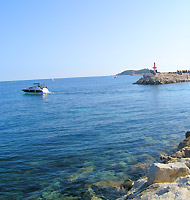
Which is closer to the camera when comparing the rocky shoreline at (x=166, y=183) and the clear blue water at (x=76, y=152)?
the rocky shoreline at (x=166, y=183)

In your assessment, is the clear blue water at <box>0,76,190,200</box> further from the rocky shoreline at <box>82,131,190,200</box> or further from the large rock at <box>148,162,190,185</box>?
the large rock at <box>148,162,190,185</box>

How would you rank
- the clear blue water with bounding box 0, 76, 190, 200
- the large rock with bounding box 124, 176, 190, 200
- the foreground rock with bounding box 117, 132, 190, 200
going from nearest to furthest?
the large rock with bounding box 124, 176, 190, 200 → the foreground rock with bounding box 117, 132, 190, 200 → the clear blue water with bounding box 0, 76, 190, 200

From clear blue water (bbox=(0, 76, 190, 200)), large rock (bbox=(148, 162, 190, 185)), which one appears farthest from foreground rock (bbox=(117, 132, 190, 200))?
clear blue water (bbox=(0, 76, 190, 200))

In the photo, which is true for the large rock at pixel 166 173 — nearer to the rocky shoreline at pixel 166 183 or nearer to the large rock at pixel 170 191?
the rocky shoreline at pixel 166 183

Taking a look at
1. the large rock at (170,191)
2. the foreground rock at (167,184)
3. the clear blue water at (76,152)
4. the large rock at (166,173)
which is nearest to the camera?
the large rock at (170,191)

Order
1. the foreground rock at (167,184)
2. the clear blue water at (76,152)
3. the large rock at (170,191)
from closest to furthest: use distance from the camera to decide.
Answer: the large rock at (170,191)
the foreground rock at (167,184)
the clear blue water at (76,152)

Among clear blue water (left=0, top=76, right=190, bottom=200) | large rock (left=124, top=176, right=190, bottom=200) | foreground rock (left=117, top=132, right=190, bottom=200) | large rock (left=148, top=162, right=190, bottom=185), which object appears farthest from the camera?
clear blue water (left=0, top=76, right=190, bottom=200)

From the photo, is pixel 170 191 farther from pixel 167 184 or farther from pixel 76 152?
pixel 76 152

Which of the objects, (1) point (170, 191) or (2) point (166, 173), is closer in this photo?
(1) point (170, 191)

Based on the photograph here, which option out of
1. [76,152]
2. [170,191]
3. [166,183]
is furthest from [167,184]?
[76,152]

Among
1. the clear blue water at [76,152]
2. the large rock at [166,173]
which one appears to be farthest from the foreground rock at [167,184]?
the clear blue water at [76,152]

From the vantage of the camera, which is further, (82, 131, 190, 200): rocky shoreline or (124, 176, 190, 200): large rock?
(82, 131, 190, 200): rocky shoreline

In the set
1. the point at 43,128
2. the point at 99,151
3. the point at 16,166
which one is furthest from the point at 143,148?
the point at 43,128

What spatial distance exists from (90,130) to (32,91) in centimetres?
5381
